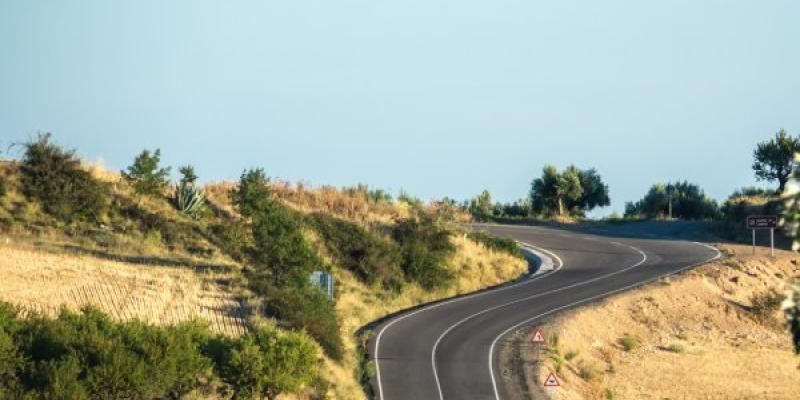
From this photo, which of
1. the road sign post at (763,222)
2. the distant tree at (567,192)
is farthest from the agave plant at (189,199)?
the distant tree at (567,192)

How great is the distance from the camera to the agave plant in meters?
52.8

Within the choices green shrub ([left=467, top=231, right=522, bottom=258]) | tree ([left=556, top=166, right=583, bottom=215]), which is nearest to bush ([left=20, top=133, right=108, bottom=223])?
green shrub ([left=467, top=231, right=522, bottom=258])

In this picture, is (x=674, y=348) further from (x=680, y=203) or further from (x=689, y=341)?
(x=680, y=203)

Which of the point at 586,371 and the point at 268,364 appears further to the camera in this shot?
the point at 586,371

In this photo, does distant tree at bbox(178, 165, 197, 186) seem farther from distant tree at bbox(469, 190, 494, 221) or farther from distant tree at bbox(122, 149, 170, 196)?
distant tree at bbox(469, 190, 494, 221)

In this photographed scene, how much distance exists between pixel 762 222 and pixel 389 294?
24759 mm

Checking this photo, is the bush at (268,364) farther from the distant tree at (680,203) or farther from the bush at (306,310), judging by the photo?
the distant tree at (680,203)

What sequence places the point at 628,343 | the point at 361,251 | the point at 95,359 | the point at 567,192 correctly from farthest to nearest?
the point at 567,192
the point at 361,251
the point at 628,343
the point at 95,359

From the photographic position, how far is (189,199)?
53.5m

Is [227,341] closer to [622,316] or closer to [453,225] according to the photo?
[622,316]

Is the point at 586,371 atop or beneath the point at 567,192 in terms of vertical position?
beneath

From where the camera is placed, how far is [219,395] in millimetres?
26828

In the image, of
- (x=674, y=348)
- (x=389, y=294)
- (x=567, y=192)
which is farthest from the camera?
(x=567, y=192)

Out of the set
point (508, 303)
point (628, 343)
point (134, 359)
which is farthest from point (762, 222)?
point (134, 359)
